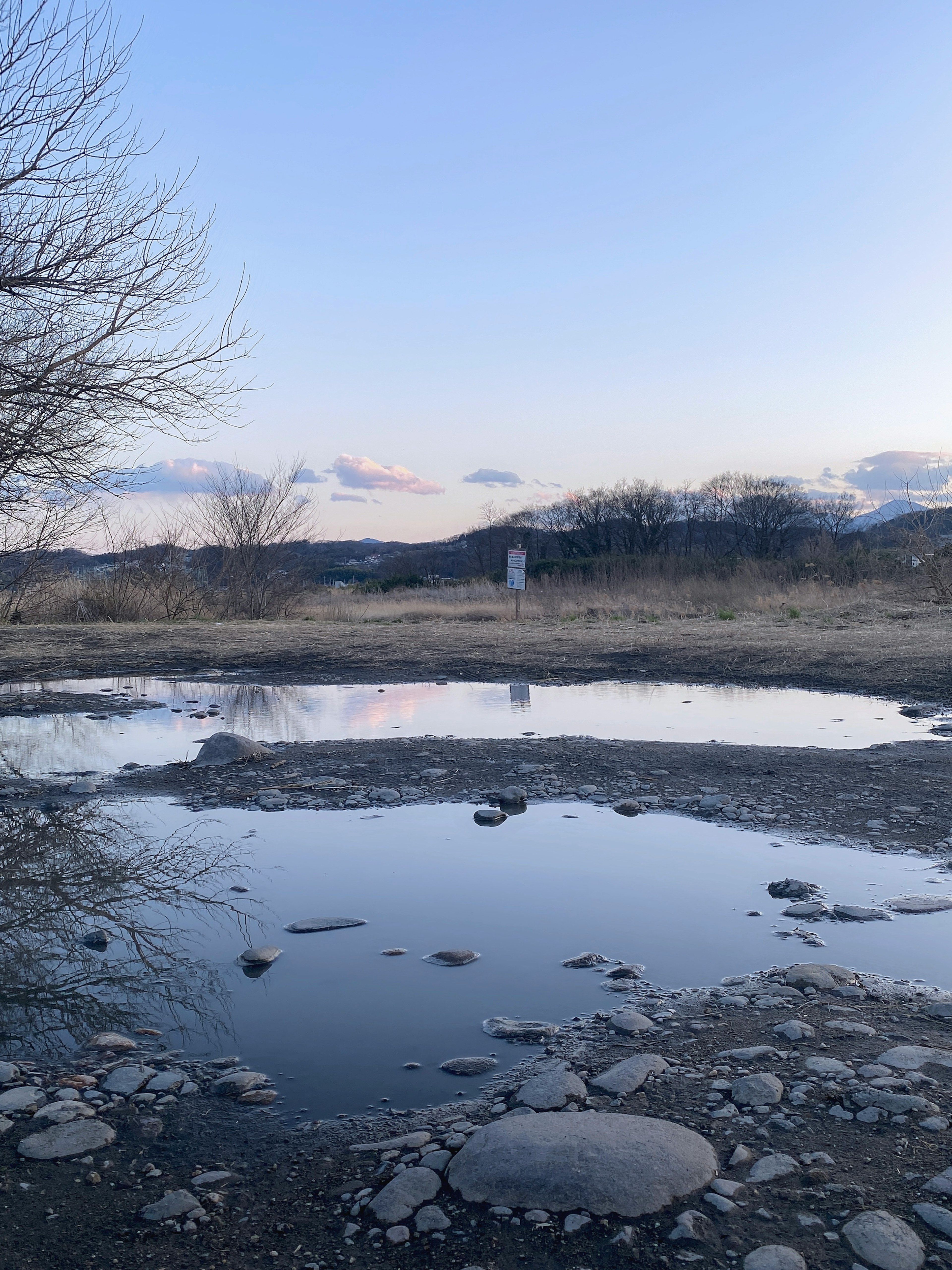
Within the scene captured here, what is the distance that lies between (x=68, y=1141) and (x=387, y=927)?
1.42 meters

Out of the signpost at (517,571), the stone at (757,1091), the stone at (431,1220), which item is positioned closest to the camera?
the stone at (431,1220)

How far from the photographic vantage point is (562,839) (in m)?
4.45

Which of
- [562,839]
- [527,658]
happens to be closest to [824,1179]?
Answer: [562,839]

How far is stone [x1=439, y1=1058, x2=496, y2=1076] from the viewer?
2354 mm

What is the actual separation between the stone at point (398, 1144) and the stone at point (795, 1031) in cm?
106

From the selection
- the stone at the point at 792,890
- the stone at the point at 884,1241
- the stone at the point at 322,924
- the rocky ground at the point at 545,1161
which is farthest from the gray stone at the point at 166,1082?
the stone at the point at 792,890

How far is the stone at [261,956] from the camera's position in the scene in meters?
3.07

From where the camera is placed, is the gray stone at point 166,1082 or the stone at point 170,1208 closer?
the stone at point 170,1208

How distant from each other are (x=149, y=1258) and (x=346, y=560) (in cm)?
8449

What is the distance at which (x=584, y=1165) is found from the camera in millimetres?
1863

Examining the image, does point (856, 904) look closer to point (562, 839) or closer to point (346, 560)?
point (562, 839)

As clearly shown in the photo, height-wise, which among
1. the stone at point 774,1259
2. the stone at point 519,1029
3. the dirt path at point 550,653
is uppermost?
the dirt path at point 550,653

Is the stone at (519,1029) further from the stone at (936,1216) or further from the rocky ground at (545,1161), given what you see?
the stone at (936,1216)

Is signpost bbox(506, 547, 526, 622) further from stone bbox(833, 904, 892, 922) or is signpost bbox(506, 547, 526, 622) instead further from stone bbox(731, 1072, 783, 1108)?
stone bbox(731, 1072, 783, 1108)
